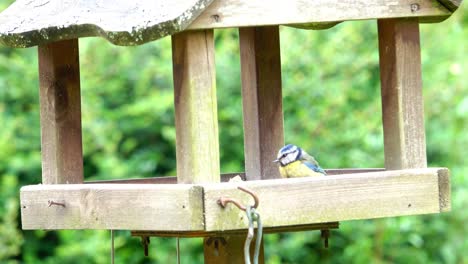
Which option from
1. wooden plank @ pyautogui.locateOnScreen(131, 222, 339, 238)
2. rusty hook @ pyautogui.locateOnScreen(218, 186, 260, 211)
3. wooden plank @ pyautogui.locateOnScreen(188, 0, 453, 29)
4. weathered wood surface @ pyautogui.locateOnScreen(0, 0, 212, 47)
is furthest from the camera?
wooden plank @ pyautogui.locateOnScreen(131, 222, 339, 238)

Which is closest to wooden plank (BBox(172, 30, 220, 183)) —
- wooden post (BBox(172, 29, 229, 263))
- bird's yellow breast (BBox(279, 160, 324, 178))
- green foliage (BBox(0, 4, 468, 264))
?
wooden post (BBox(172, 29, 229, 263))

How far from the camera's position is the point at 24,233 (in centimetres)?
639

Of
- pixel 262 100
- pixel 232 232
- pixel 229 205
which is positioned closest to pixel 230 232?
pixel 232 232

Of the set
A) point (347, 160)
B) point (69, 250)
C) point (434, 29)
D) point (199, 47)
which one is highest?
point (434, 29)

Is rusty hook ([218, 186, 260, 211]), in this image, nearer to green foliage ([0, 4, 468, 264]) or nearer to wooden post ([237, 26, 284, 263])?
wooden post ([237, 26, 284, 263])

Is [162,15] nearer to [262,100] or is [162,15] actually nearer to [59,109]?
[59,109]

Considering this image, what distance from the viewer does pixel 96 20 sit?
2.89 metres

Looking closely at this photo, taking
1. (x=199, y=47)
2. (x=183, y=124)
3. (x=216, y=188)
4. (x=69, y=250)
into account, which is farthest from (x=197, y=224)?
(x=69, y=250)

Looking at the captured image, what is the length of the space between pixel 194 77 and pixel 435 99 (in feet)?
12.4

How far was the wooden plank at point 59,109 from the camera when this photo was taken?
3.34m

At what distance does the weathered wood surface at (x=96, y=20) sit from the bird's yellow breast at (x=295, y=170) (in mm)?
810

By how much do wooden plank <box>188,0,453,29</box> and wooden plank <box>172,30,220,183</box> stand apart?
0.23 ft

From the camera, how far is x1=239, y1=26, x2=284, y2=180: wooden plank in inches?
145

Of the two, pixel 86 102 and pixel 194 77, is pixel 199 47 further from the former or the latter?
pixel 86 102
